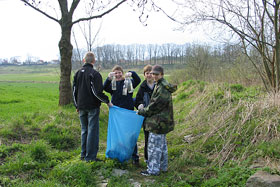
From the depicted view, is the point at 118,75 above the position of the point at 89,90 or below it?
above

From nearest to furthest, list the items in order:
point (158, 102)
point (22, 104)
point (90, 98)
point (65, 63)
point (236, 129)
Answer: point (158, 102), point (90, 98), point (236, 129), point (65, 63), point (22, 104)

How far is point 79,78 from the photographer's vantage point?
14.6ft

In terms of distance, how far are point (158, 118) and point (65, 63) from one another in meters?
4.60

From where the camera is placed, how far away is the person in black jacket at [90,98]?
14.2ft

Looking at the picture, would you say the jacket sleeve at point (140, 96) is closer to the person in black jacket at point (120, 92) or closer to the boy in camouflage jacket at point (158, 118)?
the person in black jacket at point (120, 92)

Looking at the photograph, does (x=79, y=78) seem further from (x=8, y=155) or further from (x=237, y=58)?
(x=237, y=58)

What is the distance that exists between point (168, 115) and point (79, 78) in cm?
188

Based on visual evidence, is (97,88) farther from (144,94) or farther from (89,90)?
(144,94)

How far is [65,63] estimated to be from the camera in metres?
7.39

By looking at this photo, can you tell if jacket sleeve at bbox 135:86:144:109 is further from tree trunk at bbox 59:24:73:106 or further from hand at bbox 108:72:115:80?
tree trunk at bbox 59:24:73:106

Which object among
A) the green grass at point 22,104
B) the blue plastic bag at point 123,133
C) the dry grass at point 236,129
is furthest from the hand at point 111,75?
the green grass at point 22,104

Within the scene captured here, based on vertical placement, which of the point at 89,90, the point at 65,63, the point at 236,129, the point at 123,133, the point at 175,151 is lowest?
the point at 175,151

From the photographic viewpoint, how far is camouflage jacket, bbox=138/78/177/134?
3945mm

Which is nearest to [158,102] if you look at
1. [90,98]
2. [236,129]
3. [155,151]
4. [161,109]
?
[161,109]
